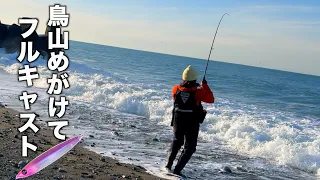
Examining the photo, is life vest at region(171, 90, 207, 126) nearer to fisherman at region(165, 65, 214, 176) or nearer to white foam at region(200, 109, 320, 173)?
fisherman at region(165, 65, 214, 176)

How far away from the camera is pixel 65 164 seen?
6324mm

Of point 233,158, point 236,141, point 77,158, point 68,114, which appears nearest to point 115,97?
point 68,114

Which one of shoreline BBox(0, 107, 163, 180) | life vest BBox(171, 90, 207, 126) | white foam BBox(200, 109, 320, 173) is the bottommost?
white foam BBox(200, 109, 320, 173)

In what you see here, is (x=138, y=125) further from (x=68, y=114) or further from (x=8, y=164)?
(x=8, y=164)

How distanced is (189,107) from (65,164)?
208 cm

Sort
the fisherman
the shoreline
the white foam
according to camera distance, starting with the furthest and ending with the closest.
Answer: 1. the white foam
2. the fisherman
3. the shoreline

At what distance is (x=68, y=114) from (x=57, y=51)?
504cm

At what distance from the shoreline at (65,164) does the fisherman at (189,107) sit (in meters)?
0.78

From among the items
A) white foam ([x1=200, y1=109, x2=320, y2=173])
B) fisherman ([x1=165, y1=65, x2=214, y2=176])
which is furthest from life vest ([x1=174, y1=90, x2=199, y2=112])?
white foam ([x1=200, y1=109, x2=320, y2=173])

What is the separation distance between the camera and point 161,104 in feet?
50.9

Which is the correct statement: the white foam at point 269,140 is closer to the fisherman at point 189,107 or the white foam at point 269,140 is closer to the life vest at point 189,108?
the fisherman at point 189,107

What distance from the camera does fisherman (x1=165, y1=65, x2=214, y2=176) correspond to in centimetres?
611

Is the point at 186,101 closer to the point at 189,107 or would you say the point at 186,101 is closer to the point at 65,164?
the point at 189,107

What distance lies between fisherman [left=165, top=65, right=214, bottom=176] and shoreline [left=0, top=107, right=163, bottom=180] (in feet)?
2.56
